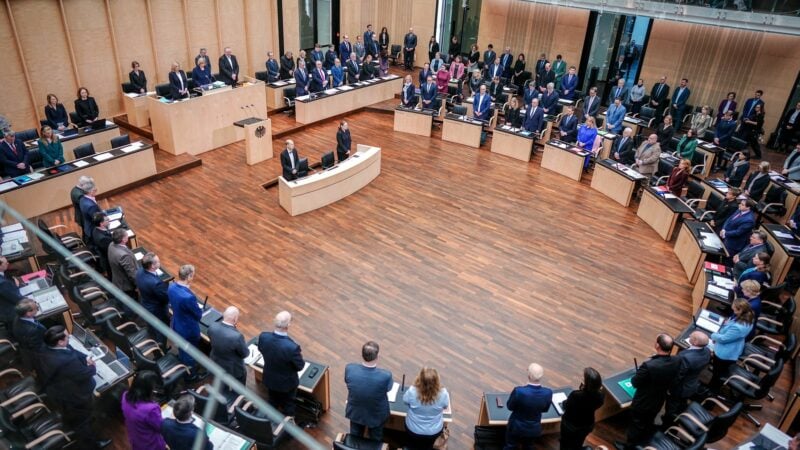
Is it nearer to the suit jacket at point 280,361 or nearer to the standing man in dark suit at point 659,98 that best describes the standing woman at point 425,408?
the suit jacket at point 280,361

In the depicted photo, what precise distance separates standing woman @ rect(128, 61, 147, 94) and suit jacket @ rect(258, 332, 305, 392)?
923 centimetres

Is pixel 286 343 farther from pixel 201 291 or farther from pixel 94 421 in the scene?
pixel 201 291

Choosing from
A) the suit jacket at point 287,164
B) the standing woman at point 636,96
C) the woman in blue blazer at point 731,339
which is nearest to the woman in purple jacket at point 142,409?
the woman in blue blazer at point 731,339

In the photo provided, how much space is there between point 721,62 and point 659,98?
1958 mm

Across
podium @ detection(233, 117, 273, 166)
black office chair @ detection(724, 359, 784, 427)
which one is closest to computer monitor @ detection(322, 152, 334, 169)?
podium @ detection(233, 117, 273, 166)

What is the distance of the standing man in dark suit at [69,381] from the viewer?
4.46m

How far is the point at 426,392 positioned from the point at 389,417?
878 mm

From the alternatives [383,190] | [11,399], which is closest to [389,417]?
[11,399]

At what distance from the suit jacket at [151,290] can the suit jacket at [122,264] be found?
1.68ft

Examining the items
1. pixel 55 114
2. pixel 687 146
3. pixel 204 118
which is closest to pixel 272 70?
pixel 204 118

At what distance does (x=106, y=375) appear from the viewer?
5.09 metres

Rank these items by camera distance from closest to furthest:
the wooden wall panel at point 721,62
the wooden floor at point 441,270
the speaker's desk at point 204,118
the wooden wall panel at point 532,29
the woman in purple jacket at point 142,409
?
the woman in purple jacket at point 142,409, the wooden floor at point 441,270, the speaker's desk at point 204,118, the wooden wall panel at point 721,62, the wooden wall panel at point 532,29

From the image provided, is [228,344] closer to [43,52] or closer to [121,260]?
[121,260]

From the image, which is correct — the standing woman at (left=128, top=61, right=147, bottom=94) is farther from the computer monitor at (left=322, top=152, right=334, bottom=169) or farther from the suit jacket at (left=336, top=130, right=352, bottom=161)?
the computer monitor at (left=322, top=152, right=334, bottom=169)
